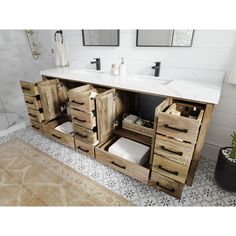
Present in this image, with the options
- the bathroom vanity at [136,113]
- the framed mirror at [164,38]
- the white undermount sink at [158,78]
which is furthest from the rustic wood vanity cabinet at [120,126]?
the framed mirror at [164,38]

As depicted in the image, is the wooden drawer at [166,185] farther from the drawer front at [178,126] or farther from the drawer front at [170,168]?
the drawer front at [178,126]

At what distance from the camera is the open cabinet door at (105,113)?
143 centimetres

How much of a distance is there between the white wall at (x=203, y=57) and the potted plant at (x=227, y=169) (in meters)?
0.29

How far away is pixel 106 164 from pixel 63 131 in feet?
2.23

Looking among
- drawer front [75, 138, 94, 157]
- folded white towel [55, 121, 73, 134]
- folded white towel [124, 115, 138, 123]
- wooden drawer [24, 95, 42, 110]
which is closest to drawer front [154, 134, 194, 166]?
folded white towel [124, 115, 138, 123]

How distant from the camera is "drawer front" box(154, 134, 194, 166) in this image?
42.1 inches

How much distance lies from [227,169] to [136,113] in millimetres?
1028

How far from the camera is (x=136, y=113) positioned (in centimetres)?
194

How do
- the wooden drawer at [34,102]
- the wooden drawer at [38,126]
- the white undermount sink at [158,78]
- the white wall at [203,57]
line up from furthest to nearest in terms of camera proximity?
the wooden drawer at [38,126]
the wooden drawer at [34,102]
the white undermount sink at [158,78]
the white wall at [203,57]

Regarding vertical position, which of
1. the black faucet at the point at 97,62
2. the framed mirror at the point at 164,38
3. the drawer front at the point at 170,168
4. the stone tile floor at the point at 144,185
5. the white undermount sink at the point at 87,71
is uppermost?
the framed mirror at the point at 164,38

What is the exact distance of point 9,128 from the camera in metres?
2.21
